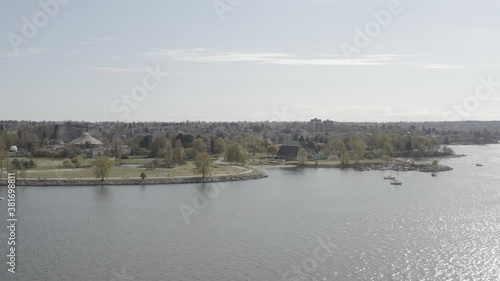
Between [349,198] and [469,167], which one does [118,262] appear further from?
[469,167]

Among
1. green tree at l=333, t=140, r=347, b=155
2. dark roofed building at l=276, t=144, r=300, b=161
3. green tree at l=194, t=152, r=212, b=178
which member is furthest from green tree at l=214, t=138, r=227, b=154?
green tree at l=194, t=152, r=212, b=178

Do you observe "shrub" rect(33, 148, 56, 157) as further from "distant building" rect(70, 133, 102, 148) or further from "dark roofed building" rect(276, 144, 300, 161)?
"dark roofed building" rect(276, 144, 300, 161)

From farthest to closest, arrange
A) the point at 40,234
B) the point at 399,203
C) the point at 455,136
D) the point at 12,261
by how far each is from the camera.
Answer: the point at 455,136 < the point at 399,203 < the point at 40,234 < the point at 12,261

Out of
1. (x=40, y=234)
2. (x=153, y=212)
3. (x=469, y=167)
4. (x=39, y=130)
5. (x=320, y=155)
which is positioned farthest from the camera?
(x=39, y=130)

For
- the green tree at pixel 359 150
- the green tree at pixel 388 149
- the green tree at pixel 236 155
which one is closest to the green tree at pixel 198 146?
the green tree at pixel 236 155

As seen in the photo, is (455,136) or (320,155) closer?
(320,155)

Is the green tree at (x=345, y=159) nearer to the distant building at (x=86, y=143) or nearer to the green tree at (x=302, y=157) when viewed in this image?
the green tree at (x=302, y=157)

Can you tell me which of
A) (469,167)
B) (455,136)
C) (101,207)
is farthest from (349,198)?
(455,136)

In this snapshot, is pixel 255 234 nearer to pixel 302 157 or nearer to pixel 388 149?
pixel 302 157
